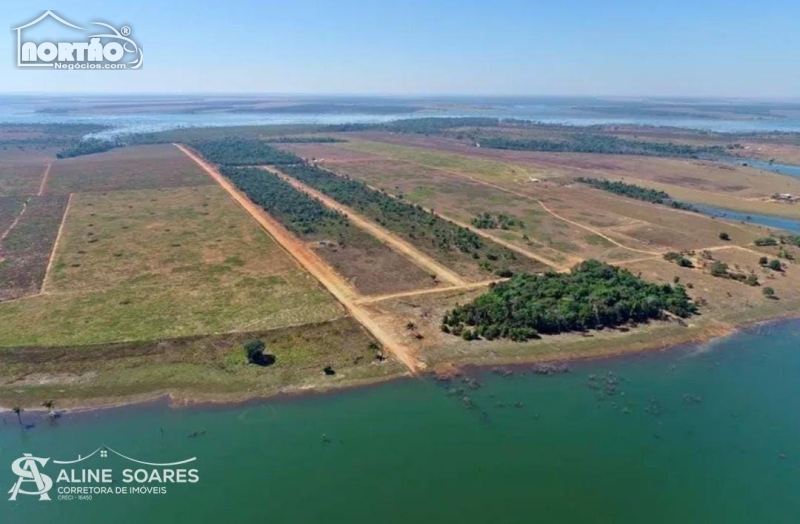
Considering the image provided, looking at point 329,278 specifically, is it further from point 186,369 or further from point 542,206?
point 542,206

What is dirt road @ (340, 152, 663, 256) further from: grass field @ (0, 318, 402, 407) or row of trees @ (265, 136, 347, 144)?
row of trees @ (265, 136, 347, 144)

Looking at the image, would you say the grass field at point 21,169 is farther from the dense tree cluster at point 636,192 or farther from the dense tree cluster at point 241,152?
the dense tree cluster at point 636,192

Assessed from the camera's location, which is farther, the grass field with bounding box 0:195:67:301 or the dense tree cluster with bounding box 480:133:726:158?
the dense tree cluster with bounding box 480:133:726:158

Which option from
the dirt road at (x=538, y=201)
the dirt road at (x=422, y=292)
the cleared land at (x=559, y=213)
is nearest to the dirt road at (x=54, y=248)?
the dirt road at (x=422, y=292)

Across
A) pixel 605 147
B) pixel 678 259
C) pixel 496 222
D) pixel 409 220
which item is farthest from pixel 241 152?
pixel 678 259

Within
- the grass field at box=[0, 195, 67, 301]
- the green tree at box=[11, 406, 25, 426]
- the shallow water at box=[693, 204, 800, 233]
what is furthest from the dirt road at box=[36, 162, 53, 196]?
the shallow water at box=[693, 204, 800, 233]
